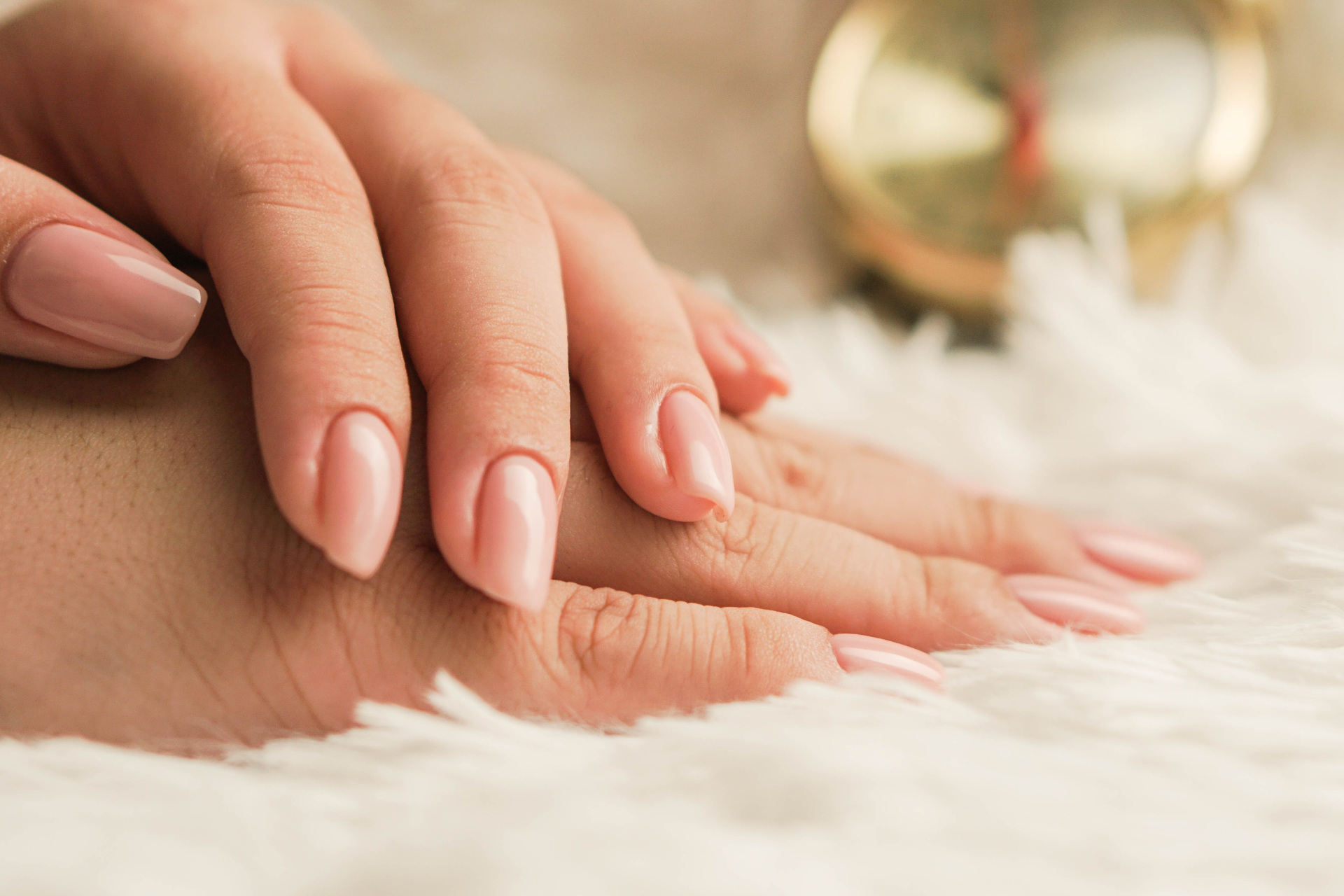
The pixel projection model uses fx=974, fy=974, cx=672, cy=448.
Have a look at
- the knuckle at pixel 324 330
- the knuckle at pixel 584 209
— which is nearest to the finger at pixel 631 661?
the knuckle at pixel 324 330

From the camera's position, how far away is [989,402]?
763mm

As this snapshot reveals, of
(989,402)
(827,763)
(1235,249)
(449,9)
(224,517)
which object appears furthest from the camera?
(449,9)

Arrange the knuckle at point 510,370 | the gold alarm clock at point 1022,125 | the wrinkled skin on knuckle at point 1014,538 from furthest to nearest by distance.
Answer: the gold alarm clock at point 1022,125 < the wrinkled skin on knuckle at point 1014,538 < the knuckle at point 510,370

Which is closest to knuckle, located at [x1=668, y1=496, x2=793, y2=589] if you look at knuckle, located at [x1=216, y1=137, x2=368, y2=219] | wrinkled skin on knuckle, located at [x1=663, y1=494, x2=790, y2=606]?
wrinkled skin on knuckle, located at [x1=663, y1=494, x2=790, y2=606]

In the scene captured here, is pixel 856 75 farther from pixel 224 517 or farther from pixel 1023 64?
pixel 224 517

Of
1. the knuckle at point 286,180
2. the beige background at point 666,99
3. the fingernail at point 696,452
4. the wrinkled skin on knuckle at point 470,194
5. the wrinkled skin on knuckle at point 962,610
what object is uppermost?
the beige background at point 666,99

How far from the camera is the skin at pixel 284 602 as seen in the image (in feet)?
1.29

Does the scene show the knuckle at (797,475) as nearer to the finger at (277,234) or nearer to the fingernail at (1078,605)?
the fingernail at (1078,605)

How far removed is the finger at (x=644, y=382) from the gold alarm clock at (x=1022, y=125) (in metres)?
0.52

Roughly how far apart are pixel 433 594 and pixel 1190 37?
0.95 m

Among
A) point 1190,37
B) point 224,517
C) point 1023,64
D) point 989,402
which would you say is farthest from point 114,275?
Answer: point 1190,37

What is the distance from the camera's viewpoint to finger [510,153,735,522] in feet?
1.44

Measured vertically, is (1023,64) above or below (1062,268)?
above

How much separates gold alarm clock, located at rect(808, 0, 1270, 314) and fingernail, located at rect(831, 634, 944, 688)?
0.58 meters
